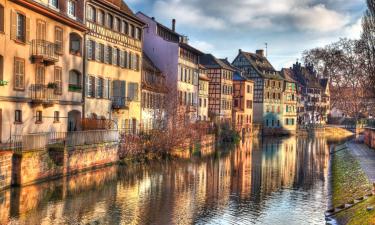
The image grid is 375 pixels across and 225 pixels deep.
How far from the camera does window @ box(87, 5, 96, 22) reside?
37.2m

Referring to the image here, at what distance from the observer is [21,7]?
28266mm

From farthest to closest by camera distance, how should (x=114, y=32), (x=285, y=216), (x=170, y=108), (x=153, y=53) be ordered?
(x=153, y=53) → (x=170, y=108) → (x=114, y=32) → (x=285, y=216)

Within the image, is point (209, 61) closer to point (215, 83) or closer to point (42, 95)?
point (215, 83)

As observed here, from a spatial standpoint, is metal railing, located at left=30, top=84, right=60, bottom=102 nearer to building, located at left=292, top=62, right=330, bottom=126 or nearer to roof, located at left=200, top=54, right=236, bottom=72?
roof, located at left=200, top=54, right=236, bottom=72

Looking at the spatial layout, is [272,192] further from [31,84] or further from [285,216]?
[31,84]

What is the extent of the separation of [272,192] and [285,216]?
6035 mm

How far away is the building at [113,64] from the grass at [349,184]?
17.9 m

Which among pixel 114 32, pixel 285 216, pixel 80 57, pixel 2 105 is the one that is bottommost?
pixel 285 216

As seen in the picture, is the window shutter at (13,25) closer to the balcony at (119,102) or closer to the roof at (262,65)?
the balcony at (119,102)

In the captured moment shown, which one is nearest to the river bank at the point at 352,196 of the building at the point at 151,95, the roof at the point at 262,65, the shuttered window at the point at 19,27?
the building at the point at 151,95

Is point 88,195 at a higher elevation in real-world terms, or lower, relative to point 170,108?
lower

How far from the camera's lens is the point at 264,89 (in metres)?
90.9

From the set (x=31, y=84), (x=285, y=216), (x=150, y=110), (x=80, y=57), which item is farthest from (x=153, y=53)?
(x=285, y=216)

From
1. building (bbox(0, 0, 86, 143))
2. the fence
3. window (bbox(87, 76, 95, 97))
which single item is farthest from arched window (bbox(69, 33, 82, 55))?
the fence
